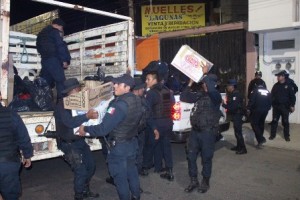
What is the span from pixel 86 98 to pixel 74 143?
77cm

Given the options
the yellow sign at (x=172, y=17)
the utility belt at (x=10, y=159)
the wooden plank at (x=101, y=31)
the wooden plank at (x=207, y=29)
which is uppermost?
the yellow sign at (x=172, y=17)

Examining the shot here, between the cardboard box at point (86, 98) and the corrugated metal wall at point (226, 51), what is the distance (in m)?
8.71

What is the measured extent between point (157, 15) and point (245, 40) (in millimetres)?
5366

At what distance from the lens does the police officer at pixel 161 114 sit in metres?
5.69

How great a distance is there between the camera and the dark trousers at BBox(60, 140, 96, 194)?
459 cm

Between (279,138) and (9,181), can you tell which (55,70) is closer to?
(9,181)

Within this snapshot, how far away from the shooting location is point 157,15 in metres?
16.2

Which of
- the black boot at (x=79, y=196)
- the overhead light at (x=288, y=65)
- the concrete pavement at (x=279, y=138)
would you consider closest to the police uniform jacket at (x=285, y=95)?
the concrete pavement at (x=279, y=138)

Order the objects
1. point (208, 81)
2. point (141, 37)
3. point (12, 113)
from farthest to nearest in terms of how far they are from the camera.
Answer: point (141, 37)
point (208, 81)
point (12, 113)

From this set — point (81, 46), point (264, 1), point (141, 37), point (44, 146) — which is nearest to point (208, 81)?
point (44, 146)

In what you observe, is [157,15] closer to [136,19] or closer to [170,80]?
[136,19]

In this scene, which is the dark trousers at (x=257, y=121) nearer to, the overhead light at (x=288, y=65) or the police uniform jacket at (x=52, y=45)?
the overhead light at (x=288, y=65)

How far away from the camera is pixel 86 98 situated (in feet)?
13.6

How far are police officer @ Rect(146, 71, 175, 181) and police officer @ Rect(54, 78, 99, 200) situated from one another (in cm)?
137
